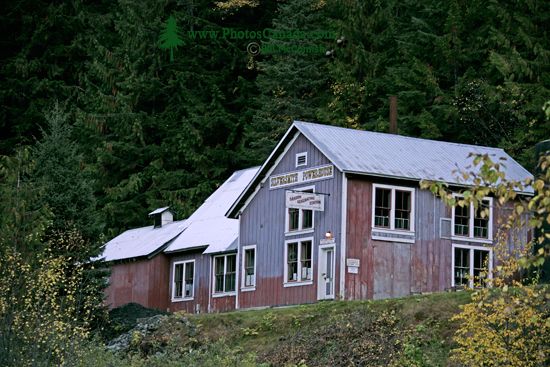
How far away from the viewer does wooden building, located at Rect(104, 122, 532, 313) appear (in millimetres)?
37188

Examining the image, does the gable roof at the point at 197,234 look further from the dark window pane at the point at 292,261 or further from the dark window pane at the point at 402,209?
the dark window pane at the point at 402,209

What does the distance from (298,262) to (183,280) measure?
889 cm

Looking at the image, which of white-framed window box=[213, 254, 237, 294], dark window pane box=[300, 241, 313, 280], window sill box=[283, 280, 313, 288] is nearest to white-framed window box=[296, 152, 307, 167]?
dark window pane box=[300, 241, 313, 280]

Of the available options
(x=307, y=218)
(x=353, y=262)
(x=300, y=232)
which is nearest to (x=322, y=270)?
(x=353, y=262)

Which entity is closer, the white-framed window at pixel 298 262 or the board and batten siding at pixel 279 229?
the board and batten siding at pixel 279 229

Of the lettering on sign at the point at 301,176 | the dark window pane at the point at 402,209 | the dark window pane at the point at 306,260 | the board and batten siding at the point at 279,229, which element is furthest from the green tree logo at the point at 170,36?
the dark window pane at the point at 402,209

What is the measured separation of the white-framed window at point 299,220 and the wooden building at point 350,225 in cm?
3

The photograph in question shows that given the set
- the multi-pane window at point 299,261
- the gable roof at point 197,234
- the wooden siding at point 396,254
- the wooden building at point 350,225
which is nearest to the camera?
the wooden siding at point 396,254

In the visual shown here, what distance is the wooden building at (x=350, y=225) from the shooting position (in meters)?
37.2

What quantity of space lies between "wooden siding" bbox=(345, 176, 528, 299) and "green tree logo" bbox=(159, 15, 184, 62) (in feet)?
99.0

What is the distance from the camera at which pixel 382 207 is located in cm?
3772

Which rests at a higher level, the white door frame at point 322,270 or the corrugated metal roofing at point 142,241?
the corrugated metal roofing at point 142,241

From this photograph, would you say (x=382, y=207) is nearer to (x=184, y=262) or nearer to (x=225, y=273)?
(x=225, y=273)

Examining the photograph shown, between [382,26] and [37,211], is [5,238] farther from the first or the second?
[382,26]
